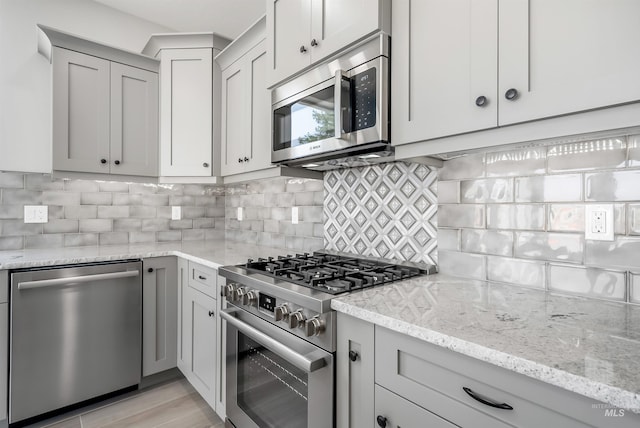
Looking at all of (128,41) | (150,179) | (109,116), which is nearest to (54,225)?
(150,179)

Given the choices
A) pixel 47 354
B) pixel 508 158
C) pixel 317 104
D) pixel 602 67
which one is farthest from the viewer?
pixel 47 354

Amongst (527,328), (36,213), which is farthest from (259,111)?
(527,328)

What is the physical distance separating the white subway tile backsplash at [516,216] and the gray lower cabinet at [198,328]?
1472mm

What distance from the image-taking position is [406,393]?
91 cm

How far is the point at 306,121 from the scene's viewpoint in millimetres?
1672

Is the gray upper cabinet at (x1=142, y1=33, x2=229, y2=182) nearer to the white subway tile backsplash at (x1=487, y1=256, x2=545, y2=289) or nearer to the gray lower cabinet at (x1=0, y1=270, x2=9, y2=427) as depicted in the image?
the gray lower cabinet at (x1=0, y1=270, x2=9, y2=427)

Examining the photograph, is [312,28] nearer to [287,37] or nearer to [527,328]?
[287,37]

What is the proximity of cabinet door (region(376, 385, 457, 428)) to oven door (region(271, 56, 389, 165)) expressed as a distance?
2.99ft

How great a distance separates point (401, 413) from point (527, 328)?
0.42 m

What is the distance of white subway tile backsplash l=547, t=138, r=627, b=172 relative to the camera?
3.47ft

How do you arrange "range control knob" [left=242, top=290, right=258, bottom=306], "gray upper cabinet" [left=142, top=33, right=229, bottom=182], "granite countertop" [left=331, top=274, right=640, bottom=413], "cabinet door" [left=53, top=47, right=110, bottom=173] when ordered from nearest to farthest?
"granite countertop" [left=331, top=274, right=640, bottom=413] → "range control knob" [left=242, top=290, right=258, bottom=306] → "cabinet door" [left=53, top=47, right=110, bottom=173] → "gray upper cabinet" [left=142, top=33, right=229, bottom=182]

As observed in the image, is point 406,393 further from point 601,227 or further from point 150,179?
point 150,179

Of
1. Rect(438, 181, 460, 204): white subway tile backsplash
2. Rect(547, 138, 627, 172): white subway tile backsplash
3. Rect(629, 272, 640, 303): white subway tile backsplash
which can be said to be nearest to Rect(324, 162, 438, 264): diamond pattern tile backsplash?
Rect(438, 181, 460, 204): white subway tile backsplash

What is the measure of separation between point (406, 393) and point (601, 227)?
0.86 metres
